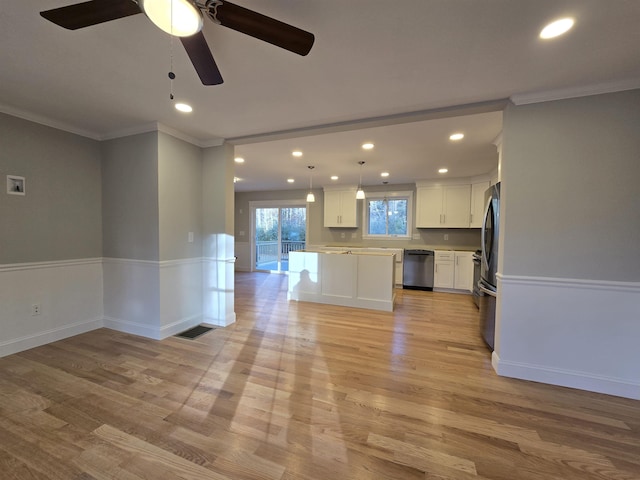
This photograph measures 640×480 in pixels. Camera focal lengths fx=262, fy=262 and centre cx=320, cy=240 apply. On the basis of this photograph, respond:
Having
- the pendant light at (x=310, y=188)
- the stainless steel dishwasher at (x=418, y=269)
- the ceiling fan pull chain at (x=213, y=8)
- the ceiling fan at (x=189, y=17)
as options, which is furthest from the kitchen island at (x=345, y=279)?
the ceiling fan pull chain at (x=213, y=8)

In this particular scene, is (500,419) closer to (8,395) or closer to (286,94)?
(286,94)

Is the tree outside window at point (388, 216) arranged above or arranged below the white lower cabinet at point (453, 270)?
above

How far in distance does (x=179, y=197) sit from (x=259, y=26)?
2.48 m

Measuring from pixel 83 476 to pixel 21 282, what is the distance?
243 centimetres

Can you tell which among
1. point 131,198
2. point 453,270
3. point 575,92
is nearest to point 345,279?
point 453,270

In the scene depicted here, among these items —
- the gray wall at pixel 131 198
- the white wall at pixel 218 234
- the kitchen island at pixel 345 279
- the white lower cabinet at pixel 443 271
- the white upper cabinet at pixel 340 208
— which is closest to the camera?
the gray wall at pixel 131 198

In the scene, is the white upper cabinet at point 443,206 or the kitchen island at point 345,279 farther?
the white upper cabinet at point 443,206

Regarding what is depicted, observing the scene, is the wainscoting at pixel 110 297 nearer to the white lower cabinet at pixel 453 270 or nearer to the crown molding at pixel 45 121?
the crown molding at pixel 45 121

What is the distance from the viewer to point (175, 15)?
110cm

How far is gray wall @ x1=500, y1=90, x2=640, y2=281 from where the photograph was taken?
2.06m

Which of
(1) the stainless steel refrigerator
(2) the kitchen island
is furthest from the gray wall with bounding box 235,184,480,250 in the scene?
(1) the stainless steel refrigerator

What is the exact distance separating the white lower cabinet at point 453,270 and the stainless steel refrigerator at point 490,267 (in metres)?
2.54

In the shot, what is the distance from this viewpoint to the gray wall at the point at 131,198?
298 centimetres

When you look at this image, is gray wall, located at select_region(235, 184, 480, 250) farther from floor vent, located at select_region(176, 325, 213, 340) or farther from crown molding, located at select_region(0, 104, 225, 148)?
floor vent, located at select_region(176, 325, 213, 340)
